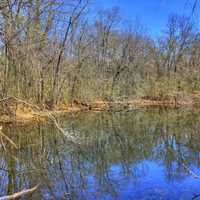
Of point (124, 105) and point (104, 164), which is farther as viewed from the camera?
point (124, 105)

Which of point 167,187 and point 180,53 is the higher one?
point 180,53

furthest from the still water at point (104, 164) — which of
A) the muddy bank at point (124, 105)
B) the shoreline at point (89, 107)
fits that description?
the muddy bank at point (124, 105)

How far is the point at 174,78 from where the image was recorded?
109ft

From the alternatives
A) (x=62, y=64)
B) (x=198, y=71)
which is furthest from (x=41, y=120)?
(x=198, y=71)

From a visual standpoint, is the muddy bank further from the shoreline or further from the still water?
the still water

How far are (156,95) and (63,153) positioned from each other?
73.7ft

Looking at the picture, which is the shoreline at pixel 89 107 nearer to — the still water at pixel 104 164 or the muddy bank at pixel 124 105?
the muddy bank at pixel 124 105

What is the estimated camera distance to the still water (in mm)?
6574

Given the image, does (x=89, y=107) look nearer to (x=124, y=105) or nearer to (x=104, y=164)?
(x=124, y=105)

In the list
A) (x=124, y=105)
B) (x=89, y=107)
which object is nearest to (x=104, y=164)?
(x=89, y=107)

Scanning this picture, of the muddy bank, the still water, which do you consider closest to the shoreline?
the muddy bank

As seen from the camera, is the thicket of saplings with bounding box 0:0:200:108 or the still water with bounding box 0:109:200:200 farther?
the thicket of saplings with bounding box 0:0:200:108

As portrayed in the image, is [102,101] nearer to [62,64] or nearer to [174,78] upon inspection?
[62,64]

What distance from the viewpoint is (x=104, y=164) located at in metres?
8.68
